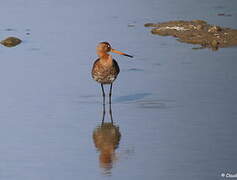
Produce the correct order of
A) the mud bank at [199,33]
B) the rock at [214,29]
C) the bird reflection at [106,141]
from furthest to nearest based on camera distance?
the rock at [214,29]
the mud bank at [199,33]
the bird reflection at [106,141]

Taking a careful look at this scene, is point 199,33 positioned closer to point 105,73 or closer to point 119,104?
point 105,73

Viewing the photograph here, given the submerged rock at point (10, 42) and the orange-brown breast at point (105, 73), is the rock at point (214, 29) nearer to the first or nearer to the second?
the submerged rock at point (10, 42)

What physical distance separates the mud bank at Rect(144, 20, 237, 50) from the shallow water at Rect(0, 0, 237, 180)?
1.12ft

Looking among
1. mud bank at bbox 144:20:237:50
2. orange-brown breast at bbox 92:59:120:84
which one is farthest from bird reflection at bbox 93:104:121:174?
mud bank at bbox 144:20:237:50

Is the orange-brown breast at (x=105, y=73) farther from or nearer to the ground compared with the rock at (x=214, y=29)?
nearer to the ground

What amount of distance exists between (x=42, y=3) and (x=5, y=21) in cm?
336

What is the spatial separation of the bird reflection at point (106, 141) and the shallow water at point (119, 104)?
69 millimetres

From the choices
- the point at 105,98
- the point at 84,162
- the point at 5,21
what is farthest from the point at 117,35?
the point at 84,162

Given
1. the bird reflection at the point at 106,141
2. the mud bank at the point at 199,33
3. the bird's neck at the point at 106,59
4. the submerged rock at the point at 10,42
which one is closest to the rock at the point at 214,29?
the mud bank at the point at 199,33

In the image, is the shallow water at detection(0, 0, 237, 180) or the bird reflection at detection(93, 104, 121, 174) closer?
the shallow water at detection(0, 0, 237, 180)

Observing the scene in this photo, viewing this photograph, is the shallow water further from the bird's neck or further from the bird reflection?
the bird's neck

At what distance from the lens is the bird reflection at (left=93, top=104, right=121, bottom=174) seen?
336 inches

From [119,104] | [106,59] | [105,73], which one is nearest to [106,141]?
[119,104]

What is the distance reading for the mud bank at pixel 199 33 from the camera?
1495 centimetres
